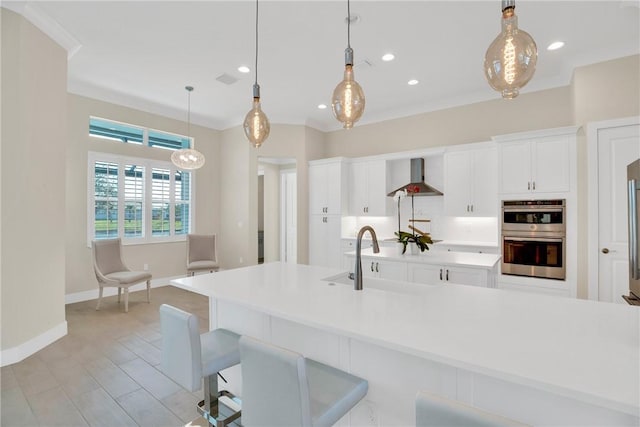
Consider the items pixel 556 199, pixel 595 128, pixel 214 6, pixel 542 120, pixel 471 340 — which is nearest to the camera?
pixel 471 340

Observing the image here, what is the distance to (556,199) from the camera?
382 centimetres

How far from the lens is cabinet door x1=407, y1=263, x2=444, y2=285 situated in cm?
317

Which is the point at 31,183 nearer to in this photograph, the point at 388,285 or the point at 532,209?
the point at 388,285

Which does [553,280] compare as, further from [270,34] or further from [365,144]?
[270,34]

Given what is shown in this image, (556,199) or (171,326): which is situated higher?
(556,199)

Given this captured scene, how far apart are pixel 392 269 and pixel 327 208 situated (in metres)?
2.58

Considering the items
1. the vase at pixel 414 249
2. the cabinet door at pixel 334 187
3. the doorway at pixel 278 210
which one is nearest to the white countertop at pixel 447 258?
the vase at pixel 414 249

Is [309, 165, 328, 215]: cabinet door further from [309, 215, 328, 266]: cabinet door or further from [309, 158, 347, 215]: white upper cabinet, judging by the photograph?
[309, 215, 328, 266]: cabinet door

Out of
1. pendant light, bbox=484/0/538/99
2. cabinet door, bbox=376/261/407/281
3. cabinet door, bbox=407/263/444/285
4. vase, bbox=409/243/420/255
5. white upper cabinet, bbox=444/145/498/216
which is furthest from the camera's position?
white upper cabinet, bbox=444/145/498/216

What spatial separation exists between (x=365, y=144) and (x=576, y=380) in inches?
215

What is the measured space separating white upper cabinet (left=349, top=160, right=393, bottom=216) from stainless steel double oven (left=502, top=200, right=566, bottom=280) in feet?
6.23

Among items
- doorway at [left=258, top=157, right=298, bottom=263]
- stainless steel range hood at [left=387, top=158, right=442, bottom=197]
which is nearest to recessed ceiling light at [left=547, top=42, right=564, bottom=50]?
stainless steel range hood at [left=387, top=158, right=442, bottom=197]

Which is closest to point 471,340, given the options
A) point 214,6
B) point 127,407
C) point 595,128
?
point 127,407

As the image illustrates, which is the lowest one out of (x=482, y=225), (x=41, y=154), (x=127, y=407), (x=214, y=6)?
(x=127, y=407)
